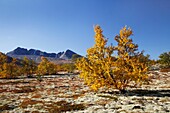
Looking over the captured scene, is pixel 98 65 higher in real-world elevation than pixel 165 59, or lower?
lower

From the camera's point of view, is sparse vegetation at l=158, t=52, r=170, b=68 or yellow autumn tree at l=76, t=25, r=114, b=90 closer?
yellow autumn tree at l=76, t=25, r=114, b=90

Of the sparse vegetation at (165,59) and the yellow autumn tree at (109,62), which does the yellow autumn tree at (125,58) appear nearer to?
the yellow autumn tree at (109,62)

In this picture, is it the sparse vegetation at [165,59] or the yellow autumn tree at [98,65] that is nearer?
the yellow autumn tree at [98,65]

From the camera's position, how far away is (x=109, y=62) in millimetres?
32344

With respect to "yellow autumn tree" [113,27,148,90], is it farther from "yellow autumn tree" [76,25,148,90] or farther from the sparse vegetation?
the sparse vegetation

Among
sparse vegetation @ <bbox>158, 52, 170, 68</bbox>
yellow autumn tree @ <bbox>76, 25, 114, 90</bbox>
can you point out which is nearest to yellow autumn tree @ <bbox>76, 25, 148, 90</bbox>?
yellow autumn tree @ <bbox>76, 25, 114, 90</bbox>

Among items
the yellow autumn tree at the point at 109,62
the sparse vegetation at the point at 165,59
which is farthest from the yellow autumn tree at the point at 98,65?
the sparse vegetation at the point at 165,59

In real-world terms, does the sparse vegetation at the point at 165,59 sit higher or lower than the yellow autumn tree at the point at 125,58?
higher

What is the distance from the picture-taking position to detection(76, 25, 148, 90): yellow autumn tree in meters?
32.6

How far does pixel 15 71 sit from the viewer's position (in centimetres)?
10200

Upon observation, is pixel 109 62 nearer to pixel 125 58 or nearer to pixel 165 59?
pixel 125 58

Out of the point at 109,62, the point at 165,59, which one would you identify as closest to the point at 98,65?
the point at 109,62

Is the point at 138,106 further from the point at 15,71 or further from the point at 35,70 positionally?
the point at 35,70

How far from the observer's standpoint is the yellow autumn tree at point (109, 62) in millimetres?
32562
